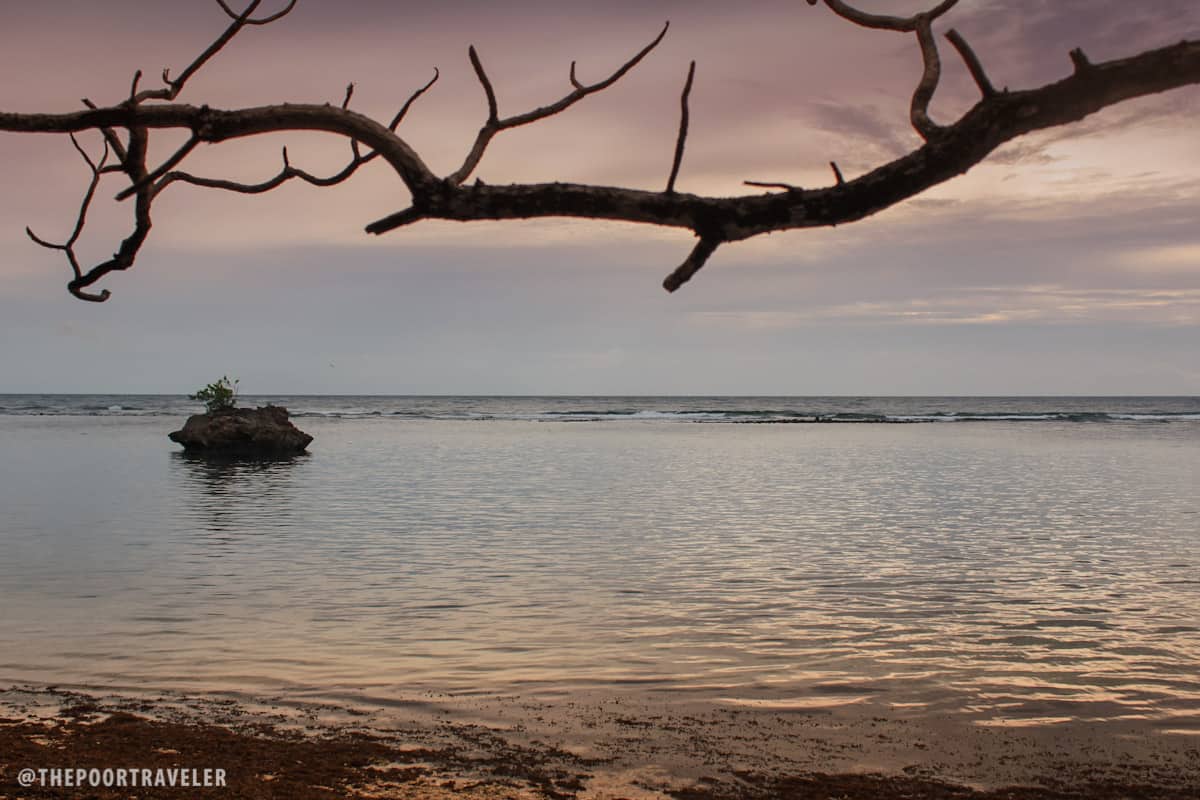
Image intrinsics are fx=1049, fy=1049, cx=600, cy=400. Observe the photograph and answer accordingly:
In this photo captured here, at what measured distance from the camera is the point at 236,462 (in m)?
31.3

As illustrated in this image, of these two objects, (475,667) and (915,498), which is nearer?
(475,667)

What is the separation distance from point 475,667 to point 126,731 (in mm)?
2712

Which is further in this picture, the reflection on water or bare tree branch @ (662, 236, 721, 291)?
the reflection on water

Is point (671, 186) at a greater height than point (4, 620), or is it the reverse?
point (671, 186)

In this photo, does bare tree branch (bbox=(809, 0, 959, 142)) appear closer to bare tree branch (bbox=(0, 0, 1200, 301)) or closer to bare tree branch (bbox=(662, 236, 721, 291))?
bare tree branch (bbox=(0, 0, 1200, 301))

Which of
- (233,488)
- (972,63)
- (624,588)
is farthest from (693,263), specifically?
(233,488)

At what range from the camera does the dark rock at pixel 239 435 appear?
3478cm

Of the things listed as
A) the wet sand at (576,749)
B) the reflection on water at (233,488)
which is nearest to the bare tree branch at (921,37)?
the wet sand at (576,749)

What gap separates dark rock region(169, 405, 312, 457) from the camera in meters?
34.8

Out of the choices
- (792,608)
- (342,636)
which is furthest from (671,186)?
(792,608)

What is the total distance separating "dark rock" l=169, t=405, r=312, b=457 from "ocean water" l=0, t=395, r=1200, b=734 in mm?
8661

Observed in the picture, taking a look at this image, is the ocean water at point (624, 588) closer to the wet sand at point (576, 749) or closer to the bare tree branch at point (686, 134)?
the wet sand at point (576, 749)

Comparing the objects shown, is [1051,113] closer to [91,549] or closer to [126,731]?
[126,731]

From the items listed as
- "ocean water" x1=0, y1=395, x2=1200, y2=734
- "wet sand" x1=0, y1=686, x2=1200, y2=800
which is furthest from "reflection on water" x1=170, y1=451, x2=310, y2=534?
"wet sand" x1=0, y1=686, x2=1200, y2=800
